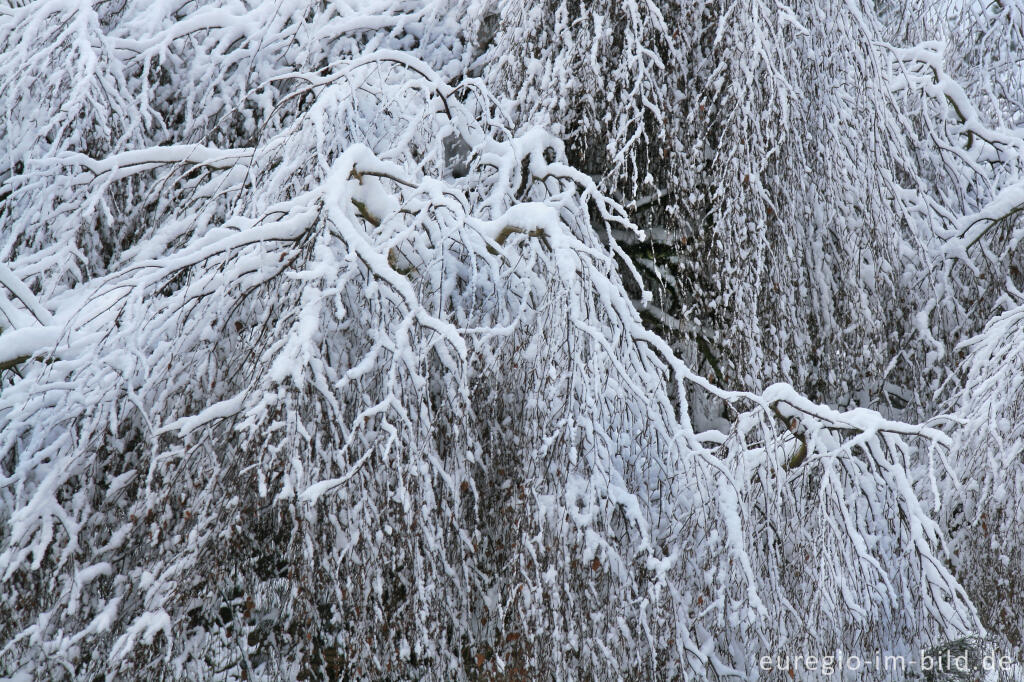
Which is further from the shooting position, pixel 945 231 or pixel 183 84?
pixel 945 231

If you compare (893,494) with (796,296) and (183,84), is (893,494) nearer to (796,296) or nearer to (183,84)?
(796,296)

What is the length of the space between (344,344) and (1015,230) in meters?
3.18

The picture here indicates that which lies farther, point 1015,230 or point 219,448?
point 1015,230

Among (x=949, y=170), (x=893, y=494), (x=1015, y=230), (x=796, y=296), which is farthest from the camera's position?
(x=949, y=170)

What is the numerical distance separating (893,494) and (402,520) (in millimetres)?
1560

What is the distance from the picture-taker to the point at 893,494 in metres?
2.69

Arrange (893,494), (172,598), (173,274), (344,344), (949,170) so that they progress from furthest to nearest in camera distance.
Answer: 1. (949,170)
2. (893,494)
3. (173,274)
4. (344,344)
5. (172,598)

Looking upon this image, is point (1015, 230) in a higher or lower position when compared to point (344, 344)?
lower

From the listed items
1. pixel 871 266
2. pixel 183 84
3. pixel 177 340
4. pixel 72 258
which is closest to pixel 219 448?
pixel 177 340

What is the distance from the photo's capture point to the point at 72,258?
3000 mm

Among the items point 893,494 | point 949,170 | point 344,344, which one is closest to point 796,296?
point 893,494

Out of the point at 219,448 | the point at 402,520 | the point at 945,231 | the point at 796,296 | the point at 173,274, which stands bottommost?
the point at 945,231

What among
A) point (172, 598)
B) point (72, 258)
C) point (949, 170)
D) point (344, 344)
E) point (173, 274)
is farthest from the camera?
point (949, 170)

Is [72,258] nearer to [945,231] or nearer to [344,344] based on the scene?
[344,344]
